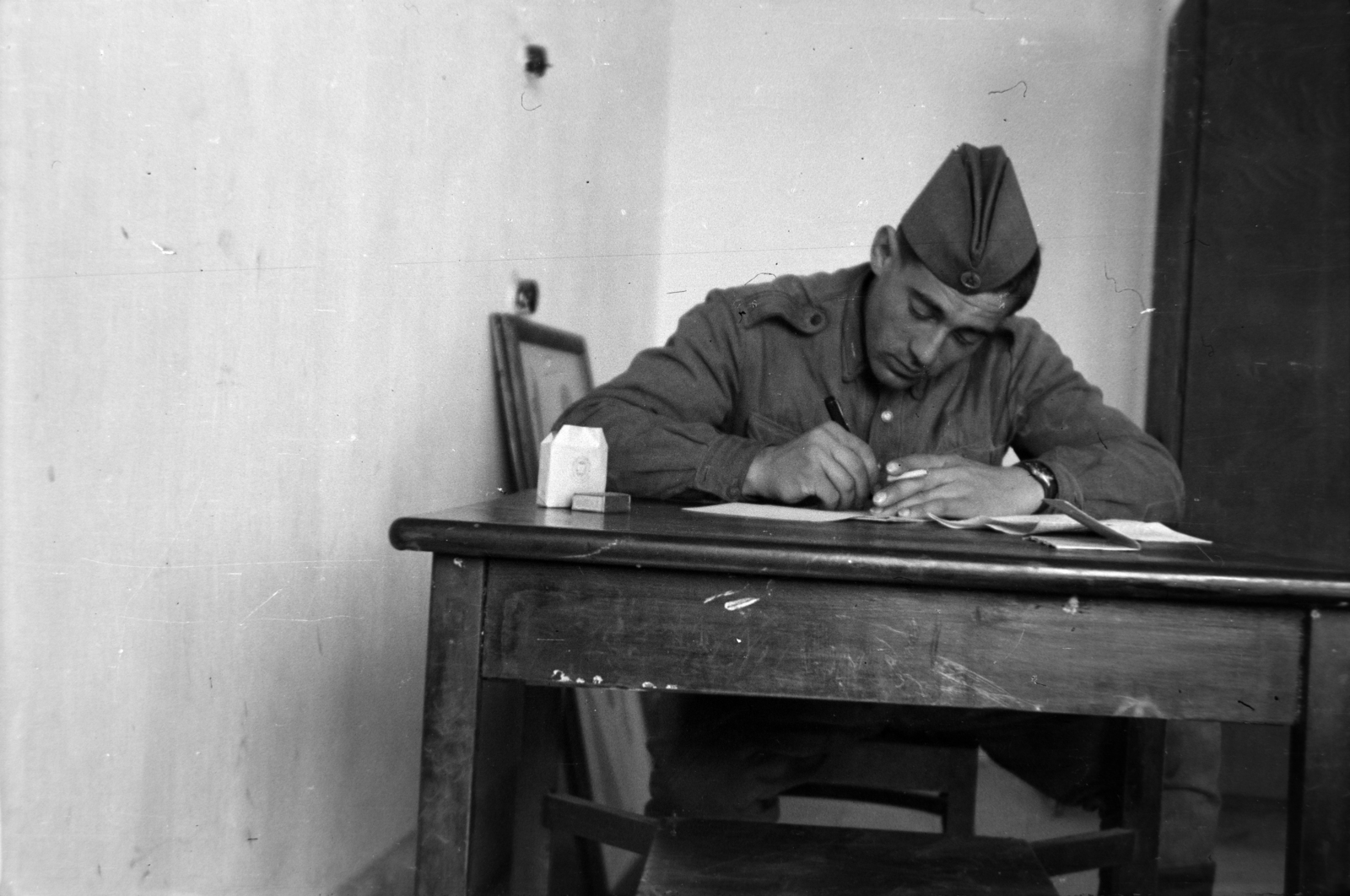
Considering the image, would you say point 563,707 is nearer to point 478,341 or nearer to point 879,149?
point 478,341

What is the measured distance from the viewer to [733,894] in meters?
0.98

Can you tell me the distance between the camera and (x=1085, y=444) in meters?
1.85

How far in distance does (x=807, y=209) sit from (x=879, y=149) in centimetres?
25

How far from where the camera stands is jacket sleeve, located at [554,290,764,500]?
157 centimetres

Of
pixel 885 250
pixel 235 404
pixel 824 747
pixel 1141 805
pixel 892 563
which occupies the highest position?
pixel 885 250

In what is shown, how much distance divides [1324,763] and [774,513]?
2.00ft

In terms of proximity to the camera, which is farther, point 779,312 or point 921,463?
point 779,312

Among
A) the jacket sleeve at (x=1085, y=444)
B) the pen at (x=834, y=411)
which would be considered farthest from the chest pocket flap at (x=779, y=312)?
the jacket sleeve at (x=1085, y=444)

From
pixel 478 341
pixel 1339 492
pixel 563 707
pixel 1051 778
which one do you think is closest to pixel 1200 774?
pixel 1051 778

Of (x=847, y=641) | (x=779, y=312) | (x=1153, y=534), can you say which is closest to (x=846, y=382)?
(x=779, y=312)

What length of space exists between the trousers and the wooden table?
717 mm

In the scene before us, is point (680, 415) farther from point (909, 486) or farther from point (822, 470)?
point (909, 486)

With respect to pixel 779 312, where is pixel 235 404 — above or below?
below

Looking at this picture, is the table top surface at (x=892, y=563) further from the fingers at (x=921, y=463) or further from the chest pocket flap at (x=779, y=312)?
the chest pocket flap at (x=779, y=312)
